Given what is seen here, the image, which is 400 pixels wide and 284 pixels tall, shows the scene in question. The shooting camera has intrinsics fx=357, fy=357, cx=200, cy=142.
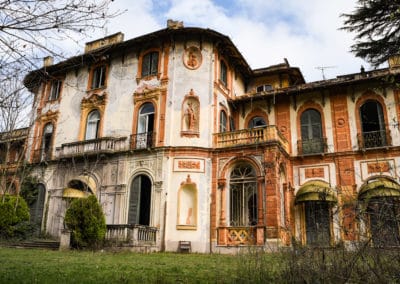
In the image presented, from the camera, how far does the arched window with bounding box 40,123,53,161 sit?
74.8 ft

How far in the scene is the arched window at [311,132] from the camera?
1955cm

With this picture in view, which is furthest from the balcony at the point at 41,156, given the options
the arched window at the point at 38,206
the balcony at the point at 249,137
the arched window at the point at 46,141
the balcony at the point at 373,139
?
the balcony at the point at 373,139

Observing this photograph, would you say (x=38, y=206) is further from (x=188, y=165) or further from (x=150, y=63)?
(x=150, y=63)

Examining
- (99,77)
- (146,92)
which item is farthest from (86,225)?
(99,77)

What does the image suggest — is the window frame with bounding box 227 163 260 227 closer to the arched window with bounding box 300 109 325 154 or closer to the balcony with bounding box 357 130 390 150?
the arched window with bounding box 300 109 325 154

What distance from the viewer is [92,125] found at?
21844mm

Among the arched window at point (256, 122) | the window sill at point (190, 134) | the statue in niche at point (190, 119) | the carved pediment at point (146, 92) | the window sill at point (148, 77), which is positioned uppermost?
the window sill at point (148, 77)

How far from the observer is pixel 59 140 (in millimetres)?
22500

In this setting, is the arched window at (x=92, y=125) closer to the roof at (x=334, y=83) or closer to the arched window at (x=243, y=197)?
the roof at (x=334, y=83)

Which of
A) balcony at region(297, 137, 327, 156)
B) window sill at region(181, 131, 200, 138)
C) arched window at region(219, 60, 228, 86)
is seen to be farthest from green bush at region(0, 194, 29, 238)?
balcony at region(297, 137, 327, 156)

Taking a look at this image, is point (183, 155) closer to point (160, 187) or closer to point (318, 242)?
point (160, 187)

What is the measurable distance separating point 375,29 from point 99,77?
17.9 meters

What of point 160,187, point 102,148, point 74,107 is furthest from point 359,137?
point 74,107

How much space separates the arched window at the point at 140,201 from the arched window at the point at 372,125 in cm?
1157
